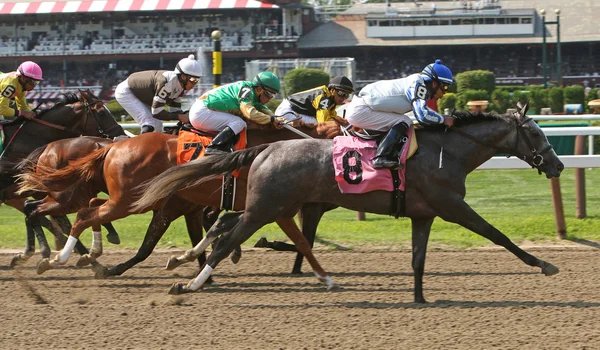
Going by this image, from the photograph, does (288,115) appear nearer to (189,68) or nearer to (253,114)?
(189,68)

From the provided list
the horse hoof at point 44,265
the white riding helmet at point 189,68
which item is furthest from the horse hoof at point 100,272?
the white riding helmet at point 189,68

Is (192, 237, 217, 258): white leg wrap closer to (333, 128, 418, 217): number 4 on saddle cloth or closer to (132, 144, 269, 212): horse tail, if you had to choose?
(132, 144, 269, 212): horse tail

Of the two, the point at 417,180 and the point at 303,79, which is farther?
the point at 303,79

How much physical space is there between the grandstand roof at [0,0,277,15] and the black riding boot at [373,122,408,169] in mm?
38112

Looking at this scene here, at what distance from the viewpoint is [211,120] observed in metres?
6.92

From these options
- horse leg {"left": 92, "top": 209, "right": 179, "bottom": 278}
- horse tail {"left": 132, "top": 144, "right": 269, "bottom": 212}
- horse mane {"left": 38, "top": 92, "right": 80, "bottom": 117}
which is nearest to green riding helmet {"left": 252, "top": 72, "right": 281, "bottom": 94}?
horse tail {"left": 132, "top": 144, "right": 269, "bottom": 212}

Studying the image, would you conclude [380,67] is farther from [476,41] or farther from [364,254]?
[364,254]

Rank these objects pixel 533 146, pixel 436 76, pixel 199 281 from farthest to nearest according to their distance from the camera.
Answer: pixel 533 146 < pixel 436 76 < pixel 199 281

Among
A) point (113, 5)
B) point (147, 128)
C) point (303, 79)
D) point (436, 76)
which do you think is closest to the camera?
point (436, 76)

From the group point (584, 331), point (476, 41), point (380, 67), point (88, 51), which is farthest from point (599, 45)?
point (584, 331)

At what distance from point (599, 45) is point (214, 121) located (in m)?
37.8

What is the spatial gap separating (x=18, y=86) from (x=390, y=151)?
170 inches

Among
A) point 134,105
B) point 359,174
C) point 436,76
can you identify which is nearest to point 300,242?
point 359,174

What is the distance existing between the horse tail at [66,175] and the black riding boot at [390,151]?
241 centimetres
